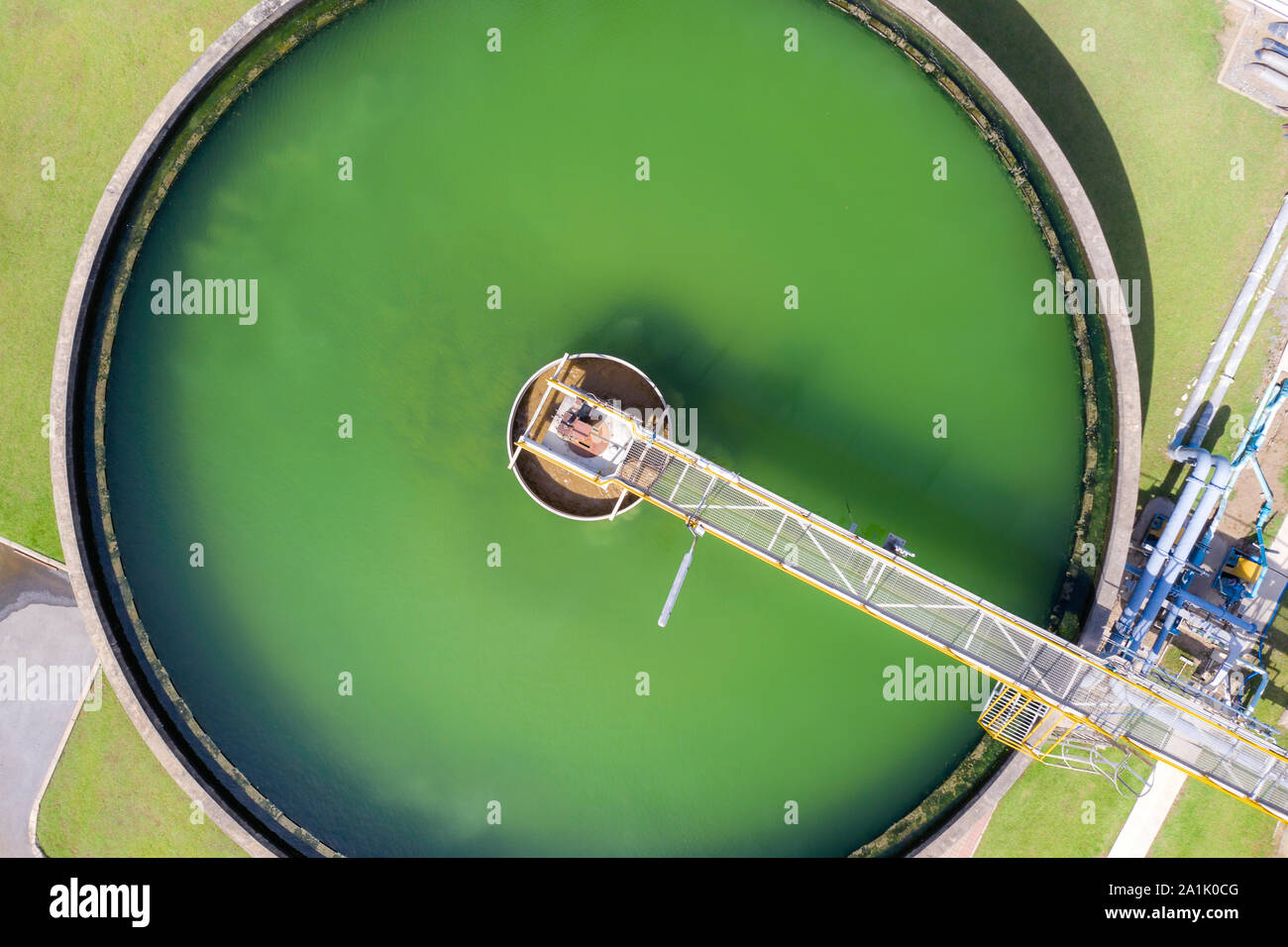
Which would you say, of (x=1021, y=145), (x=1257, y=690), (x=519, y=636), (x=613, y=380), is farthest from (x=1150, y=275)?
(x=519, y=636)

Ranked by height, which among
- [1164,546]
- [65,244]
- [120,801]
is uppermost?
[65,244]

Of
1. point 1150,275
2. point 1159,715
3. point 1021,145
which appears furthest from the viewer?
point 1150,275

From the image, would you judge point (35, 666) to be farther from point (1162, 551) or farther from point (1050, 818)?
point (1162, 551)

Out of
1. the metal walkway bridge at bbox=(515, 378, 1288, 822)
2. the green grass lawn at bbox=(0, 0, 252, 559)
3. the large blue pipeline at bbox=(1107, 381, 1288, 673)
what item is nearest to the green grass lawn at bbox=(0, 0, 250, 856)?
the green grass lawn at bbox=(0, 0, 252, 559)

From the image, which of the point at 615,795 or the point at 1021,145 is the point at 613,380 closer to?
the point at 615,795

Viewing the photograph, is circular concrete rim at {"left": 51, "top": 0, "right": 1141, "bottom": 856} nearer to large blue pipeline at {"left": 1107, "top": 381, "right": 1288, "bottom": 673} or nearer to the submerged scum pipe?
large blue pipeline at {"left": 1107, "top": 381, "right": 1288, "bottom": 673}

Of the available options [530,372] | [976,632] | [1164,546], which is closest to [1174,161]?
[1164,546]
